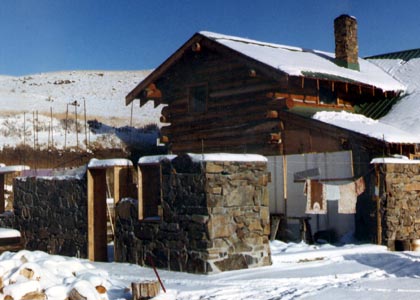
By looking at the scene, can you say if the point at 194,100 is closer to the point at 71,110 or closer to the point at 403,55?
the point at 403,55

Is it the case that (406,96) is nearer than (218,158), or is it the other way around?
(218,158)

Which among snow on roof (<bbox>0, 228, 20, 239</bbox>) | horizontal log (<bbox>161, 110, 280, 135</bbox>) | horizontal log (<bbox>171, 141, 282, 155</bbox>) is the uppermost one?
horizontal log (<bbox>161, 110, 280, 135</bbox>)

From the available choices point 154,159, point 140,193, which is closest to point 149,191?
point 140,193

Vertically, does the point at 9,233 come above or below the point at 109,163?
below

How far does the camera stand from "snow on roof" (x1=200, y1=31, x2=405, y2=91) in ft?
56.9

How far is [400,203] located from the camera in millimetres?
14570

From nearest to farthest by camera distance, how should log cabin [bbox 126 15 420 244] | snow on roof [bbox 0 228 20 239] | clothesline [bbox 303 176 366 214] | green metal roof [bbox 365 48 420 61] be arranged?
clothesline [bbox 303 176 366 214]
log cabin [bbox 126 15 420 244]
snow on roof [bbox 0 228 20 239]
green metal roof [bbox 365 48 420 61]

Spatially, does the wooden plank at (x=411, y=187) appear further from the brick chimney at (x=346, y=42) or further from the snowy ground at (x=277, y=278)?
the brick chimney at (x=346, y=42)

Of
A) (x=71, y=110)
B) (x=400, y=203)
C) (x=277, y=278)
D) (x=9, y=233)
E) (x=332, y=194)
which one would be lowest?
(x=277, y=278)

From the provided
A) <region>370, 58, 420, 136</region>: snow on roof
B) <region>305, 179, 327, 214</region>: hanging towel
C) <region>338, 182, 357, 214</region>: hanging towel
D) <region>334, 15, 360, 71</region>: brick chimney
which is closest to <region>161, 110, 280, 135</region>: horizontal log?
<region>305, 179, 327, 214</region>: hanging towel

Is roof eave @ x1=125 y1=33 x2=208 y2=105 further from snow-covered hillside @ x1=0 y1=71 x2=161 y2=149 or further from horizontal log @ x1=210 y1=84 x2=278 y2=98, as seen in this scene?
snow-covered hillside @ x1=0 y1=71 x2=161 y2=149

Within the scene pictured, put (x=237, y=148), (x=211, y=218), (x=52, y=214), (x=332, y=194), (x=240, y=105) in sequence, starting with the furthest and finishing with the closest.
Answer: (x=240, y=105) → (x=237, y=148) → (x=52, y=214) → (x=332, y=194) → (x=211, y=218)

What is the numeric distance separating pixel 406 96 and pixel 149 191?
11.0 meters

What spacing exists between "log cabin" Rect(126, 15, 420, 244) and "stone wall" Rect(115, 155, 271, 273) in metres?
3.82
